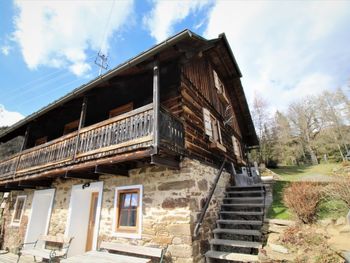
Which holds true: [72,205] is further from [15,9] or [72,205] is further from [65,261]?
[15,9]

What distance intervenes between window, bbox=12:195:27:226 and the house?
307mm

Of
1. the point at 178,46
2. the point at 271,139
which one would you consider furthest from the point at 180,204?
the point at 271,139

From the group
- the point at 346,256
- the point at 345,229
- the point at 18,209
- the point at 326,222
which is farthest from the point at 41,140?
the point at 345,229

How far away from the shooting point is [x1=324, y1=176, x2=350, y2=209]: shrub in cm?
548

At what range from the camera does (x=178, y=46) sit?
5551mm

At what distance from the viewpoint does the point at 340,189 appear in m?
5.60

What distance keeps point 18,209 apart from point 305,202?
13391 millimetres

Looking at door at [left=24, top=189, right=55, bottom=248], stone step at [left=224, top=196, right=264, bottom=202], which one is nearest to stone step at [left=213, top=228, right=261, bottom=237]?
stone step at [left=224, top=196, right=264, bottom=202]

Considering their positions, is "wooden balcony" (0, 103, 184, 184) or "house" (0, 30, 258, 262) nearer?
"wooden balcony" (0, 103, 184, 184)

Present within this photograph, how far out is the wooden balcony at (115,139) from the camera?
495 cm

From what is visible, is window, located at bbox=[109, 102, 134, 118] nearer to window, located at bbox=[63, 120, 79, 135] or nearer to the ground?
window, located at bbox=[63, 120, 79, 135]

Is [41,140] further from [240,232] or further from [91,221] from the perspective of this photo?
[240,232]

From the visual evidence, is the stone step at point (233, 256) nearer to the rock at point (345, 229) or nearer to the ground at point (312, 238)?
the ground at point (312, 238)

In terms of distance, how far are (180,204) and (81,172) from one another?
3639 mm
